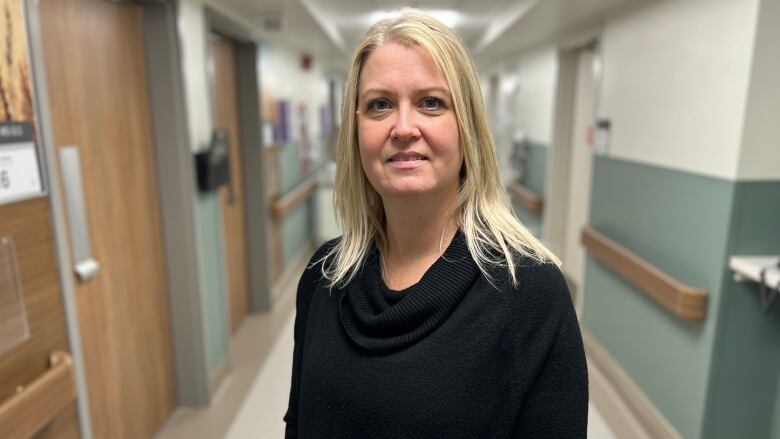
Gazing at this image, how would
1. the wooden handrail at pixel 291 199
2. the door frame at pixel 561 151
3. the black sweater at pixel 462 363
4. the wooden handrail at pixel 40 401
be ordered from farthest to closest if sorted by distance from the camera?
the door frame at pixel 561 151 < the wooden handrail at pixel 291 199 < the wooden handrail at pixel 40 401 < the black sweater at pixel 462 363

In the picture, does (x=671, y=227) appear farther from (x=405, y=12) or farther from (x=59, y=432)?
(x=59, y=432)

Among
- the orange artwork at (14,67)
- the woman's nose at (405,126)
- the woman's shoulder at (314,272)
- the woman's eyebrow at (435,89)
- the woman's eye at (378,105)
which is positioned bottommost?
the woman's shoulder at (314,272)

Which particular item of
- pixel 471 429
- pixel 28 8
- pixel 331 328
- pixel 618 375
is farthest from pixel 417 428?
pixel 618 375

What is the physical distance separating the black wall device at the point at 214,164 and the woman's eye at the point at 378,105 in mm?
2078

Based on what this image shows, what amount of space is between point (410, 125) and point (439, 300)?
1.09 feet

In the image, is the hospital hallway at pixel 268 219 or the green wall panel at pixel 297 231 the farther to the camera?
the green wall panel at pixel 297 231

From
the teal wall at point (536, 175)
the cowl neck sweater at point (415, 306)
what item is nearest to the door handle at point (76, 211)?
the cowl neck sweater at point (415, 306)

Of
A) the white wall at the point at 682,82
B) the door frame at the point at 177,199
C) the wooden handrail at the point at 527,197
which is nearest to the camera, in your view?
the white wall at the point at 682,82

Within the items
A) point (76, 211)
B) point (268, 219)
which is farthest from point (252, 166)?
point (76, 211)

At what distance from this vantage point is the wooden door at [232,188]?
365 centimetres

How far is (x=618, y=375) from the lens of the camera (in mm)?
3139

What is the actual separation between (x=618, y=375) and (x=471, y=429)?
2.62 meters

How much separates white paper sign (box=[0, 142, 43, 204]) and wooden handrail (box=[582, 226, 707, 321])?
2.60 m

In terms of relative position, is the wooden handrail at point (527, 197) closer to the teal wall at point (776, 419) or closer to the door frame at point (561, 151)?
the door frame at point (561, 151)
